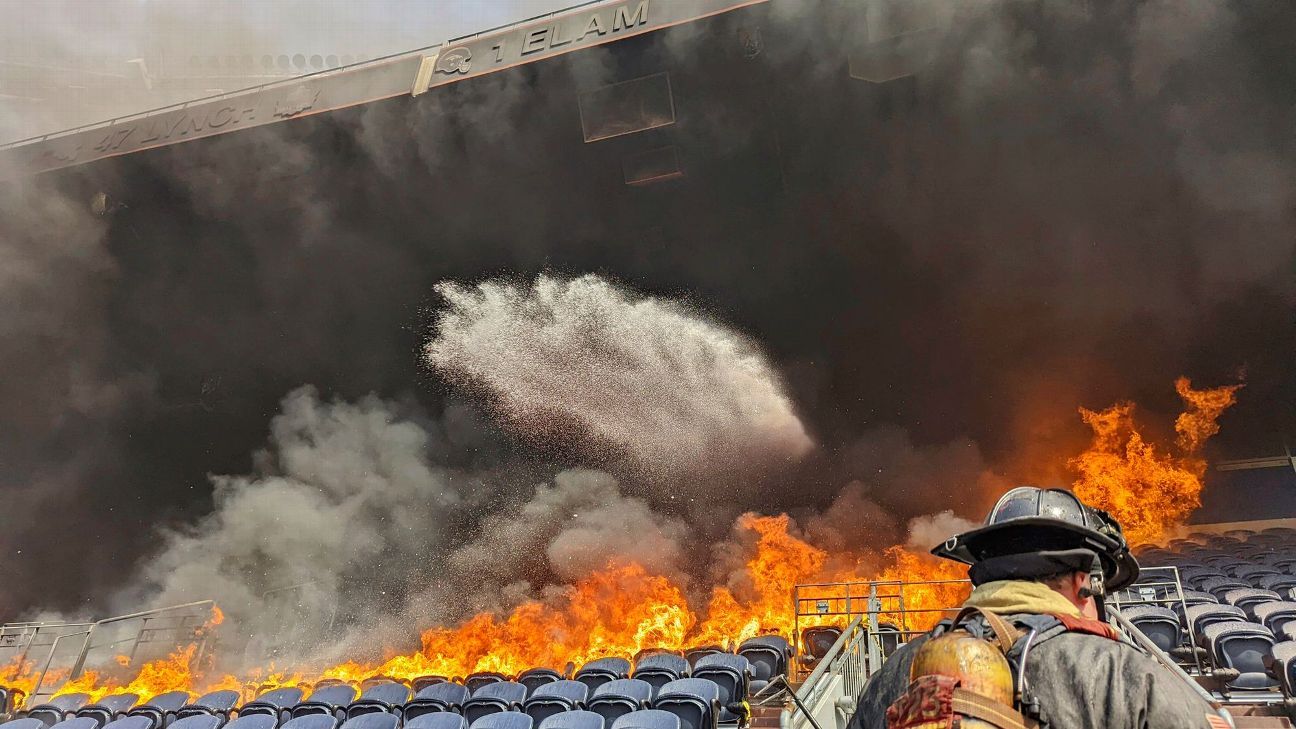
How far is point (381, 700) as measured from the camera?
269 inches

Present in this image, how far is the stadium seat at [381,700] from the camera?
6.46m

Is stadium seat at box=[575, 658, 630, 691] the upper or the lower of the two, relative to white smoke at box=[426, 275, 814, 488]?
lower

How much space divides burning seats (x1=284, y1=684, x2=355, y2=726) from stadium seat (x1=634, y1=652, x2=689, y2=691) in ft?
8.68

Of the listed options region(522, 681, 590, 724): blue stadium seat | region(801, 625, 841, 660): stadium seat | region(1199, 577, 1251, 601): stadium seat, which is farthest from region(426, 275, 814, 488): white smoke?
region(522, 681, 590, 724): blue stadium seat

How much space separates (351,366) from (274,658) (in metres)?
5.81

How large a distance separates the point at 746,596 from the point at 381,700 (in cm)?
1028

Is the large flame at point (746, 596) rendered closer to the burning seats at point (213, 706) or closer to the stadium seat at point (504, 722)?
the burning seats at point (213, 706)

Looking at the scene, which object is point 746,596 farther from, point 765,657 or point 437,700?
point 437,700

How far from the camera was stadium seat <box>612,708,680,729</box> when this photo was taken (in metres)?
4.65

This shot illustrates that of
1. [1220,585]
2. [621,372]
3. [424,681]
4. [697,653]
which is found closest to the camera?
Result: [424,681]

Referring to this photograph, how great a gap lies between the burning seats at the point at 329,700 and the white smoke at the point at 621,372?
8604 millimetres

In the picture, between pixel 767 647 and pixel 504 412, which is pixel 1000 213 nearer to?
pixel 767 647

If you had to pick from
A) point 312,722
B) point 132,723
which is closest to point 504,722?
point 312,722

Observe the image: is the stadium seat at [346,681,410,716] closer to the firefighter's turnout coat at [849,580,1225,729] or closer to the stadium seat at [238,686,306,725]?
the stadium seat at [238,686,306,725]
